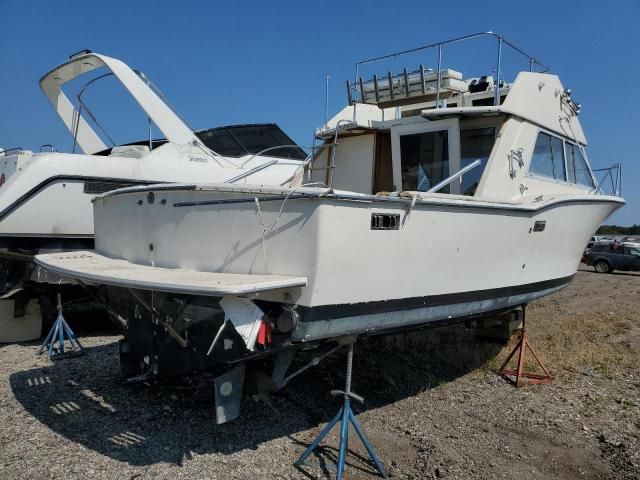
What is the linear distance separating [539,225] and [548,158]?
3.80 ft

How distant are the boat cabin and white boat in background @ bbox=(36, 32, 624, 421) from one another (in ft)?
0.06

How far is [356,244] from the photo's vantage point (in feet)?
10.3

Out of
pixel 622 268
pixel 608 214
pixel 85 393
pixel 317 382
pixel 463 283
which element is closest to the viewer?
pixel 463 283

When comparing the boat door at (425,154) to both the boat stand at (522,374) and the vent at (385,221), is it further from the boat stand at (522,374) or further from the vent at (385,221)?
the boat stand at (522,374)

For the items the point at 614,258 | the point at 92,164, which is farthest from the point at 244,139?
the point at 614,258

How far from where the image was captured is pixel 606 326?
780 cm

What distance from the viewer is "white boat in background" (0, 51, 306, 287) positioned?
6.11 metres

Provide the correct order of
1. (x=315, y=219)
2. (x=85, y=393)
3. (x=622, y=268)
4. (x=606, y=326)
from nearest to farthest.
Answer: (x=315, y=219) → (x=85, y=393) → (x=606, y=326) → (x=622, y=268)

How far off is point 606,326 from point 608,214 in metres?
2.39

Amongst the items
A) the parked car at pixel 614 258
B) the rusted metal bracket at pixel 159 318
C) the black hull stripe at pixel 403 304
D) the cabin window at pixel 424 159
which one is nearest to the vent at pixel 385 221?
the black hull stripe at pixel 403 304

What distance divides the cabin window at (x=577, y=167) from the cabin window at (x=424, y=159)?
1.85m

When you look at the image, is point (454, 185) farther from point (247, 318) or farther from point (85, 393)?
point (85, 393)

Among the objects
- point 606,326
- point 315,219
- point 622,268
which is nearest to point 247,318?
point 315,219

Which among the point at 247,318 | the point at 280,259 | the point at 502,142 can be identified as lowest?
the point at 247,318
